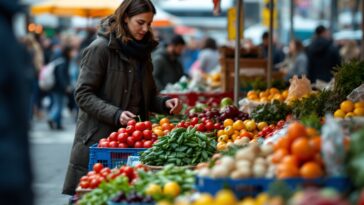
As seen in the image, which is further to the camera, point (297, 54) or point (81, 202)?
point (297, 54)

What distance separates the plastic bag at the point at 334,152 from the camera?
4711mm

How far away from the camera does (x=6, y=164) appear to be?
145 inches

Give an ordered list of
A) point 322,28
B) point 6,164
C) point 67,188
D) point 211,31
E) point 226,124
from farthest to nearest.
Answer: point 211,31 → point 322,28 → point 226,124 → point 67,188 → point 6,164

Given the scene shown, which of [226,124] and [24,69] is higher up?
[24,69]

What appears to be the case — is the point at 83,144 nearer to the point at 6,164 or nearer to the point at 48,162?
the point at 6,164

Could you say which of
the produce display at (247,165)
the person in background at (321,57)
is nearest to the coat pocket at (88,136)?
the produce display at (247,165)

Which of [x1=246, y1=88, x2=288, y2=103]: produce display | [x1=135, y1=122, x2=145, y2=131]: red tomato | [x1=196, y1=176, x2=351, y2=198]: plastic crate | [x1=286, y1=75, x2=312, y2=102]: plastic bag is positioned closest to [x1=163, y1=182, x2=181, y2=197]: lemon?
[x1=196, y1=176, x2=351, y2=198]: plastic crate

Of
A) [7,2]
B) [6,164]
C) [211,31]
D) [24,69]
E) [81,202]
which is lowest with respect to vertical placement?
[211,31]

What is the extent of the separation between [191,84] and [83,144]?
684 centimetres

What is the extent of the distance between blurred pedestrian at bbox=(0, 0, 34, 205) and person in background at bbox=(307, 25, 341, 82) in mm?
15112

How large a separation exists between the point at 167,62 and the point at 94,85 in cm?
721

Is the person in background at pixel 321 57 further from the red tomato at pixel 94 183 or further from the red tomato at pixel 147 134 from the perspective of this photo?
the red tomato at pixel 94 183

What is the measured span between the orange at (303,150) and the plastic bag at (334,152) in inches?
3.7

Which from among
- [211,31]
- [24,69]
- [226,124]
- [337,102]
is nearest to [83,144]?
[226,124]
